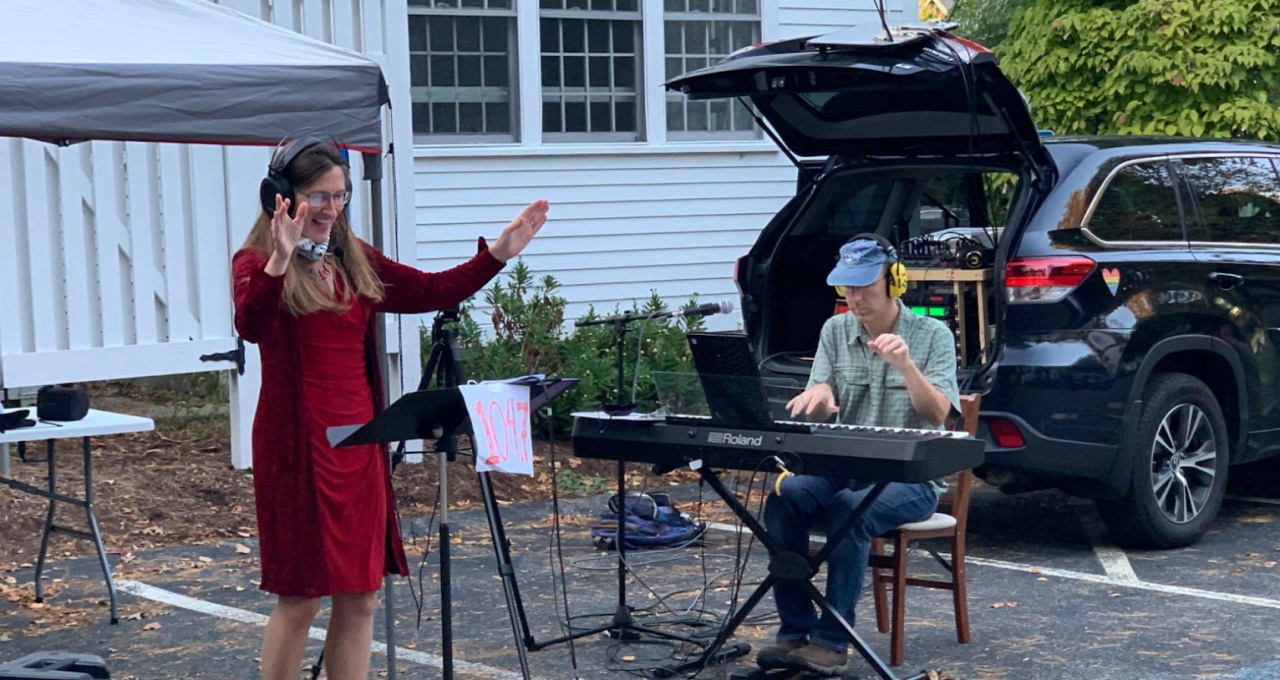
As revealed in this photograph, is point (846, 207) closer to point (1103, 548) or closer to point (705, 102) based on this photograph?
point (1103, 548)

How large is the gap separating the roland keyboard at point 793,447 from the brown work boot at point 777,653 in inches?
29.4

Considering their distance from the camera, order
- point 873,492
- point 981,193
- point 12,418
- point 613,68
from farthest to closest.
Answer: point 613,68 < point 981,193 < point 12,418 < point 873,492

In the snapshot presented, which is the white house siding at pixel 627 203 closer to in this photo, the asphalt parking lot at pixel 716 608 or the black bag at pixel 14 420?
the asphalt parking lot at pixel 716 608

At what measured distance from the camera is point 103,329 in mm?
8578

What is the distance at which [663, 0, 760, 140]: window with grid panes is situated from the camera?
12.8 meters

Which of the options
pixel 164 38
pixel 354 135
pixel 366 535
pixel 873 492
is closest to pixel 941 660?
pixel 873 492

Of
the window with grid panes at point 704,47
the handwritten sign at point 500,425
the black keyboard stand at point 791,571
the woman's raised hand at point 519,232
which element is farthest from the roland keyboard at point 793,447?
the window with grid panes at point 704,47

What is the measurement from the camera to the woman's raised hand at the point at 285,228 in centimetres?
416

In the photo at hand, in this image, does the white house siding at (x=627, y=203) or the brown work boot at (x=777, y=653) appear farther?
the white house siding at (x=627, y=203)

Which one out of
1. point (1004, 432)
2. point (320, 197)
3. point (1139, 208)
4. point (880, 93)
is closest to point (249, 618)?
point (320, 197)

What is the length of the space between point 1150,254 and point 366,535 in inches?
169

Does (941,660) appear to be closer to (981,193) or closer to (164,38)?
(981,193)

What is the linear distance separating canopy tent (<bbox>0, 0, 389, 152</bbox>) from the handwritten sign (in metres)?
1.29

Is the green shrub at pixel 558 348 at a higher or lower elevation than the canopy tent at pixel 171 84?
lower
